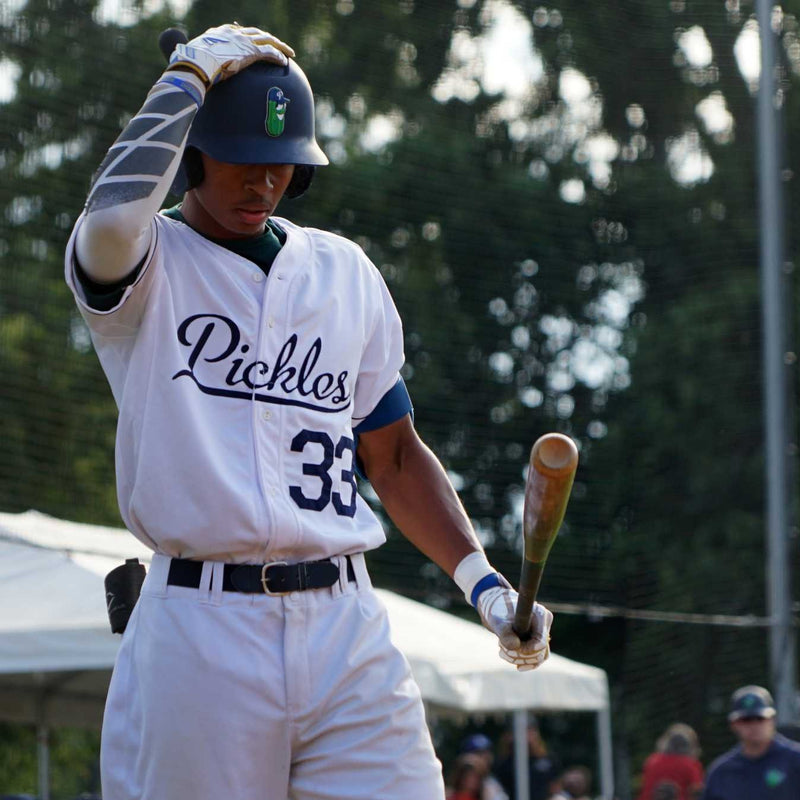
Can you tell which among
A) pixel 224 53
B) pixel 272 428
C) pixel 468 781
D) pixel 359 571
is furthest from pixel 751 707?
pixel 224 53

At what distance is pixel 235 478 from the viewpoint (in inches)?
106

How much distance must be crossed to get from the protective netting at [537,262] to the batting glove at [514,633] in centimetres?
1022

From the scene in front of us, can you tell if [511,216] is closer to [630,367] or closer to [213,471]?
[630,367]

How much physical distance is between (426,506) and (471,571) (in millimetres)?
172

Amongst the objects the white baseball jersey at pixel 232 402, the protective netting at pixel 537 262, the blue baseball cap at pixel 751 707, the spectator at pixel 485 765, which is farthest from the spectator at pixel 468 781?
the white baseball jersey at pixel 232 402

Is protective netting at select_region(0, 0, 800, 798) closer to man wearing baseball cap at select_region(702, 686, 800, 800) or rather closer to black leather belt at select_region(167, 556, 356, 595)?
man wearing baseball cap at select_region(702, 686, 800, 800)

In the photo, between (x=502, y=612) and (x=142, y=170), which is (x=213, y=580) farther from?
(x=142, y=170)

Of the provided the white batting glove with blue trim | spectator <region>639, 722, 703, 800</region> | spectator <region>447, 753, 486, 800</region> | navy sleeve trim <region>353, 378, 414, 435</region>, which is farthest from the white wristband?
spectator <region>447, 753, 486, 800</region>

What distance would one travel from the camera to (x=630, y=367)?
1670cm

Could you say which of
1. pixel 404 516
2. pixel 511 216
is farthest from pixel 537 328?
pixel 404 516

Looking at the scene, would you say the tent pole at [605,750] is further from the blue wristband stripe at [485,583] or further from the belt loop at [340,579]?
the belt loop at [340,579]

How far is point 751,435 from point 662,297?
2.17 metres

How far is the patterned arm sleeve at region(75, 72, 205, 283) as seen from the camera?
2574 mm

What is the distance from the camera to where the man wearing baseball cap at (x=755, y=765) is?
804 cm
